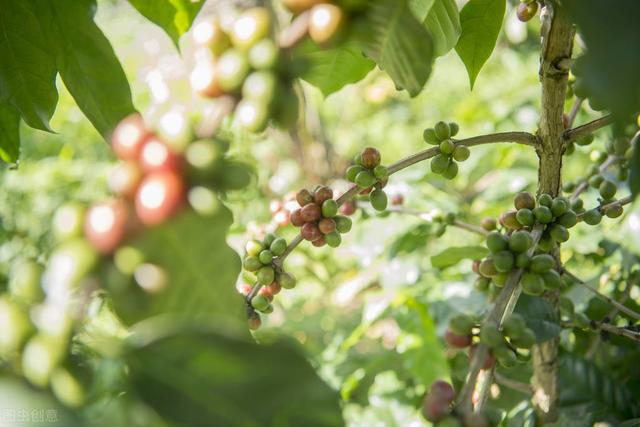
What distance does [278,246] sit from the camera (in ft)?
2.42

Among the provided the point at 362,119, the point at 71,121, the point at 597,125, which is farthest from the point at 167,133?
the point at 362,119

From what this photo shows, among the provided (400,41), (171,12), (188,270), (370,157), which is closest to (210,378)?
(188,270)

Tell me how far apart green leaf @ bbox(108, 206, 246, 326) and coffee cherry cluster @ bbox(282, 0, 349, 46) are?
149mm

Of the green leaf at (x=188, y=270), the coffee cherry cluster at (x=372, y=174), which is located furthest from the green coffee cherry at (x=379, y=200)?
the green leaf at (x=188, y=270)

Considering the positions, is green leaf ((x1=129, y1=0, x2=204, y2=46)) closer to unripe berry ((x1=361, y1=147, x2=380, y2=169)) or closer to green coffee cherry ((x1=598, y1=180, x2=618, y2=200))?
unripe berry ((x1=361, y1=147, x2=380, y2=169))

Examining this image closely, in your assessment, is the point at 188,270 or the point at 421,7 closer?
the point at 188,270

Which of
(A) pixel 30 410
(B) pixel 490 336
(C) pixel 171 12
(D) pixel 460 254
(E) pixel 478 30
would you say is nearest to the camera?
(A) pixel 30 410

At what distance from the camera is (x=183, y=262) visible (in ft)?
1.42

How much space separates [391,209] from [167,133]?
675mm

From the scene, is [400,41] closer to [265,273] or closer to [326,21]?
[326,21]

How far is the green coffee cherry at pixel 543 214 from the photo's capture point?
2.17ft

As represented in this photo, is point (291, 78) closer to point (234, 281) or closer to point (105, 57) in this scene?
point (234, 281)

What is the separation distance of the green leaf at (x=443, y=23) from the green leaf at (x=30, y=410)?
0.60 meters

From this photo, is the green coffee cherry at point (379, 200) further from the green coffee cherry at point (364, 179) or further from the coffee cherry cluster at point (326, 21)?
the coffee cherry cluster at point (326, 21)
